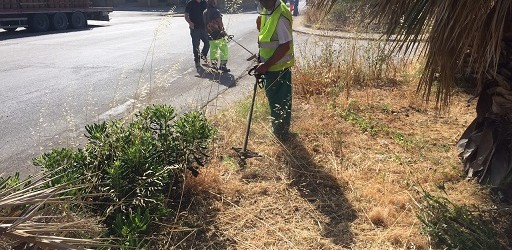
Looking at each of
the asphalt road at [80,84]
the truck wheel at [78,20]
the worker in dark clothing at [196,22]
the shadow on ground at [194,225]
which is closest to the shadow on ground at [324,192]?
the shadow on ground at [194,225]

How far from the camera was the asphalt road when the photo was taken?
5.26 metres

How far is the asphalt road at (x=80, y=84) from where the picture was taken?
5.26 m

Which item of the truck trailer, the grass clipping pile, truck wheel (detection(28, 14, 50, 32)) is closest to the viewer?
the grass clipping pile

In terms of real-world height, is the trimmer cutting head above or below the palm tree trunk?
below

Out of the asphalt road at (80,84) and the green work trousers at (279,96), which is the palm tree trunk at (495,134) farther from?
the asphalt road at (80,84)

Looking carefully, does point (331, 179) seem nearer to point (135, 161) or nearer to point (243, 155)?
point (243, 155)

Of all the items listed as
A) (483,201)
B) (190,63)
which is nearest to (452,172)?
(483,201)

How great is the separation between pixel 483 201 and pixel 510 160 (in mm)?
362

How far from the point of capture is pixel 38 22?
59.5 ft

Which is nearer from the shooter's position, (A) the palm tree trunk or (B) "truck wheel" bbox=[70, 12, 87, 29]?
(A) the palm tree trunk

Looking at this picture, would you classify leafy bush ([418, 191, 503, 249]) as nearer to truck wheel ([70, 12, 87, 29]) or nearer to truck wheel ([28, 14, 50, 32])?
truck wheel ([28, 14, 50, 32])

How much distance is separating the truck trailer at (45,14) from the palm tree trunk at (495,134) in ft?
55.4

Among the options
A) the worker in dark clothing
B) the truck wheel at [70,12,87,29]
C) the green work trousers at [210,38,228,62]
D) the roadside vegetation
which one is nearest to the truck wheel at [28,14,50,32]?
the truck wheel at [70,12,87,29]

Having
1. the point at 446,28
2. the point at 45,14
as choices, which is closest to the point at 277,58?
the point at 446,28
